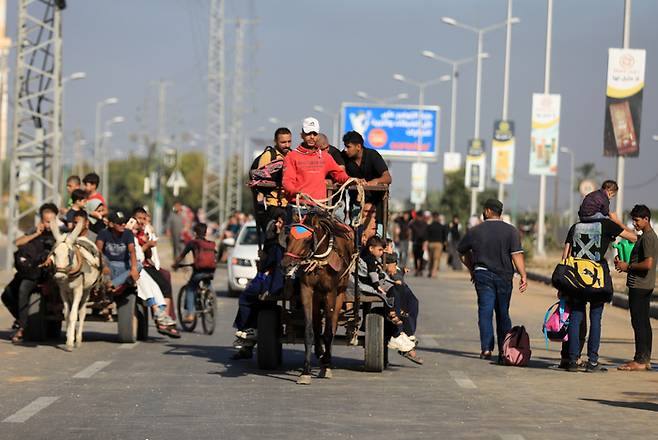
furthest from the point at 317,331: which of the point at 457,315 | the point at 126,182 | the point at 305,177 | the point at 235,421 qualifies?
the point at 126,182

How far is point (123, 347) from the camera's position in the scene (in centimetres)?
1833

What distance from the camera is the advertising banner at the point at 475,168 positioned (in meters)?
63.7

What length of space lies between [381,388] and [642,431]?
333 centimetres

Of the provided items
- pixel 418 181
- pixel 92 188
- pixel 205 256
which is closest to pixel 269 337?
pixel 92 188

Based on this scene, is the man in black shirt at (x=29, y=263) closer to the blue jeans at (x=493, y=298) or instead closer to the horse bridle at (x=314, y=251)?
the horse bridle at (x=314, y=251)

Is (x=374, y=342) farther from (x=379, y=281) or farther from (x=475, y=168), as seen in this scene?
(x=475, y=168)

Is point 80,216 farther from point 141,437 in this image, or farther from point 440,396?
point 141,437

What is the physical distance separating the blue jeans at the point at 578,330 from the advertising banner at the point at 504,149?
40.8m

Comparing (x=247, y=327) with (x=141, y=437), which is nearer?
(x=141, y=437)

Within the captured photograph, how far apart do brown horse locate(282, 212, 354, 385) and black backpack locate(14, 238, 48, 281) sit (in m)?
4.89

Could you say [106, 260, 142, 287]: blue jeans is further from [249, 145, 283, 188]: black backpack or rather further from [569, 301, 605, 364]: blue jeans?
[569, 301, 605, 364]: blue jeans

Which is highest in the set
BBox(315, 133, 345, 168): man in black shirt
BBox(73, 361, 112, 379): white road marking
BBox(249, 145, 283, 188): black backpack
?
BBox(315, 133, 345, 168): man in black shirt

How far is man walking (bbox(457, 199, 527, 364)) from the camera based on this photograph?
56.7ft

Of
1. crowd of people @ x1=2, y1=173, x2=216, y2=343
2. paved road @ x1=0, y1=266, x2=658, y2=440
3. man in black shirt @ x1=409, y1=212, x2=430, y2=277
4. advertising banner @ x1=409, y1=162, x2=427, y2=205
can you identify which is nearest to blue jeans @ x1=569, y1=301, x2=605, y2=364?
paved road @ x1=0, y1=266, x2=658, y2=440
